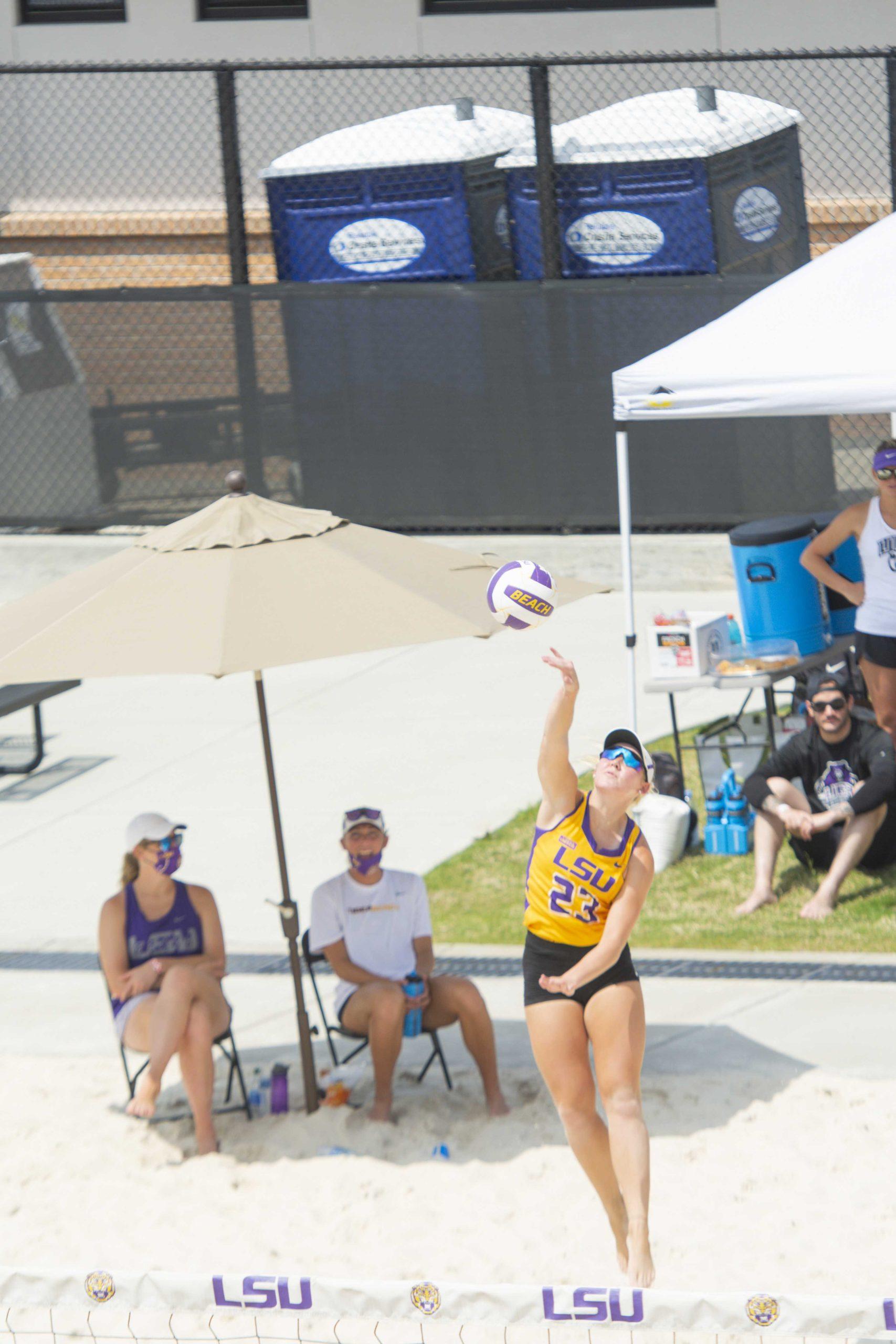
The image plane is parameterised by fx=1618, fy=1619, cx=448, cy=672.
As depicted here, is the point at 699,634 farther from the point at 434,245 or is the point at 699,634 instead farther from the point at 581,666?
the point at 434,245

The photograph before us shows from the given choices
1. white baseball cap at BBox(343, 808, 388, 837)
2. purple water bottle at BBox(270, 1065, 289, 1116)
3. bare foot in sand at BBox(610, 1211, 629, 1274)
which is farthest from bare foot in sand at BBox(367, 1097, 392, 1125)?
bare foot in sand at BBox(610, 1211, 629, 1274)

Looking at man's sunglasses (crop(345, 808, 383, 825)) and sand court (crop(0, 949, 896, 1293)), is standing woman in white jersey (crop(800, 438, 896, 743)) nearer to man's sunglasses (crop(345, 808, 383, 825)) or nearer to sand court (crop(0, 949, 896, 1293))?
sand court (crop(0, 949, 896, 1293))

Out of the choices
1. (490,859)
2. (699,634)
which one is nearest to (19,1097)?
(490,859)

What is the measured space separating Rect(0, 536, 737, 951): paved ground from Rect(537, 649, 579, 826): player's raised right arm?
9.46 feet

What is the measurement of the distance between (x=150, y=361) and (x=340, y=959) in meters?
8.50

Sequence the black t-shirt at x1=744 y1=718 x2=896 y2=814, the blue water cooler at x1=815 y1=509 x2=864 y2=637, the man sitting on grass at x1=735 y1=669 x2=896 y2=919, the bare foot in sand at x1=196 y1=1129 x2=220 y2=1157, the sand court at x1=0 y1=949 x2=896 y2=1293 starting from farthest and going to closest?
the blue water cooler at x1=815 y1=509 x2=864 y2=637
the black t-shirt at x1=744 y1=718 x2=896 y2=814
the man sitting on grass at x1=735 y1=669 x2=896 y2=919
the bare foot in sand at x1=196 y1=1129 x2=220 y2=1157
the sand court at x1=0 y1=949 x2=896 y2=1293

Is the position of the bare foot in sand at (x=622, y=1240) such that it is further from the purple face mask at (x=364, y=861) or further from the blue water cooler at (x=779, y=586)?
the blue water cooler at (x=779, y=586)

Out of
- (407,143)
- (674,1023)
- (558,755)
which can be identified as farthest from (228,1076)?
(407,143)

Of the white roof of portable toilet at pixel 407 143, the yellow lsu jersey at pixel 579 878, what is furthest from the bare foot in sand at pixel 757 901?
the white roof of portable toilet at pixel 407 143

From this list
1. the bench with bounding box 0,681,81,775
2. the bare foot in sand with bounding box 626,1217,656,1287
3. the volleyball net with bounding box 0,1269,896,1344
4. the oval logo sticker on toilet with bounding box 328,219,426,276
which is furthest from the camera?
the oval logo sticker on toilet with bounding box 328,219,426,276

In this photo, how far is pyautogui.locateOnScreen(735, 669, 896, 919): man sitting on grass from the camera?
6844 millimetres

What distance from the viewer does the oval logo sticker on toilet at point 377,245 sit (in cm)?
1241

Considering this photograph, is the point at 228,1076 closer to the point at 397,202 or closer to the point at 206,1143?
the point at 206,1143

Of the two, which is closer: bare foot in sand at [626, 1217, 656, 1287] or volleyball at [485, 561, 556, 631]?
bare foot in sand at [626, 1217, 656, 1287]
